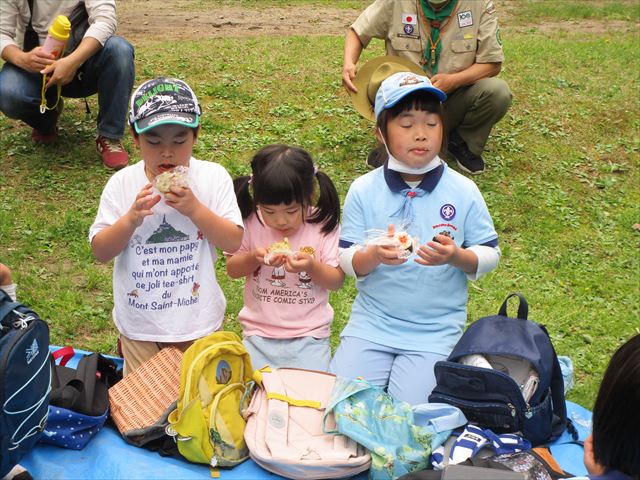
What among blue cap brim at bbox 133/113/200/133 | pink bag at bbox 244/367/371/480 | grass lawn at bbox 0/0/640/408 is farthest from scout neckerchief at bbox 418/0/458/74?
pink bag at bbox 244/367/371/480

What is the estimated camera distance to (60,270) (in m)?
4.36

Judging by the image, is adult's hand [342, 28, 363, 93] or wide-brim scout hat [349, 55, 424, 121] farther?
adult's hand [342, 28, 363, 93]

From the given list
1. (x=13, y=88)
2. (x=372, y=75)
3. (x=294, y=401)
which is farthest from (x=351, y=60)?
(x=294, y=401)

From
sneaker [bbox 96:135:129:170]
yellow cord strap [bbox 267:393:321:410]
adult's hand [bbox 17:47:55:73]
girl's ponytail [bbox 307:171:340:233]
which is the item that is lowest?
yellow cord strap [bbox 267:393:321:410]

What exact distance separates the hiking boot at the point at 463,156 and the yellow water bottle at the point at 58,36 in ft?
9.32

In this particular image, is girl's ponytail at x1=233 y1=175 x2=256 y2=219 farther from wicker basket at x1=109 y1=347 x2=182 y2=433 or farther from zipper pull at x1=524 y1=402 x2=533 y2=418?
zipper pull at x1=524 y1=402 x2=533 y2=418

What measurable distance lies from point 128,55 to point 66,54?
419 mm

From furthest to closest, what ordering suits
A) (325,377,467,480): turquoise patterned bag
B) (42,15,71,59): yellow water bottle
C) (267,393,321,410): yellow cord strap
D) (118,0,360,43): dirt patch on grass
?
(118,0,360,43): dirt patch on grass, (42,15,71,59): yellow water bottle, (267,393,321,410): yellow cord strap, (325,377,467,480): turquoise patterned bag

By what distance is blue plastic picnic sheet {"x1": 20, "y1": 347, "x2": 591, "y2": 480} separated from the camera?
268 cm

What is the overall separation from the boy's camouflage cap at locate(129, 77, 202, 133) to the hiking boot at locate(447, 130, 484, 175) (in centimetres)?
309

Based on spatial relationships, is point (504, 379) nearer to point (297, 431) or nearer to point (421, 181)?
point (297, 431)

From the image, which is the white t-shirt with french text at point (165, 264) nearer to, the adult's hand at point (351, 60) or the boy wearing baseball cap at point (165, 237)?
the boy wearing baseball cap at point (165, 237)

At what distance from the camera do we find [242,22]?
998cm

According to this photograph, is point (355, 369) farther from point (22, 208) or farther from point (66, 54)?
point (66, 54)
